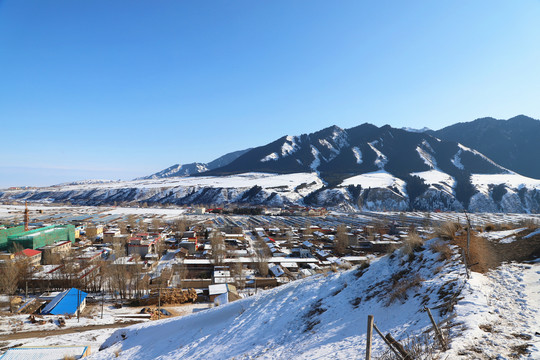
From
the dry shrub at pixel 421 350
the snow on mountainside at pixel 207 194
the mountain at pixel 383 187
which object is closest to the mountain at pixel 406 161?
the mountain at pixel 383 187

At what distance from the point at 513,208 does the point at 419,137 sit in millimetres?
100307

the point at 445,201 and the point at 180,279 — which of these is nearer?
the point at 180,279

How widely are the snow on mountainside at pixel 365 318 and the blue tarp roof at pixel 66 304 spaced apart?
12.5 metres

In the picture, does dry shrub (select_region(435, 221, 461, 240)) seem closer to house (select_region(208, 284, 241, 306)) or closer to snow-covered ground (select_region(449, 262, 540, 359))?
snow-covered ground (select_region(449, 262, 540, 359))

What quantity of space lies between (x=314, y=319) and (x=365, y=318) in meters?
1.72

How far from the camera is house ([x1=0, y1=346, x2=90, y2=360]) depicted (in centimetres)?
1195

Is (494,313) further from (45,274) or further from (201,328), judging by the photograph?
(45,274)

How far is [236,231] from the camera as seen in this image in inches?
2192

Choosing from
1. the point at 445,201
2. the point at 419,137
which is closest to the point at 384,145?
the point at 419,137

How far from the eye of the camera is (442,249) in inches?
375

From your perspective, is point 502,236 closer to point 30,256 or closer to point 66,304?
point 66,304

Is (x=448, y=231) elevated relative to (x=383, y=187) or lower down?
elevated

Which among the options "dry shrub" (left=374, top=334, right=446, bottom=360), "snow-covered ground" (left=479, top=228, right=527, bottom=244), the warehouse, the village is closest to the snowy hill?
the village

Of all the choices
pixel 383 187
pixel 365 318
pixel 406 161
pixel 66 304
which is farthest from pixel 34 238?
pixel 406 161
